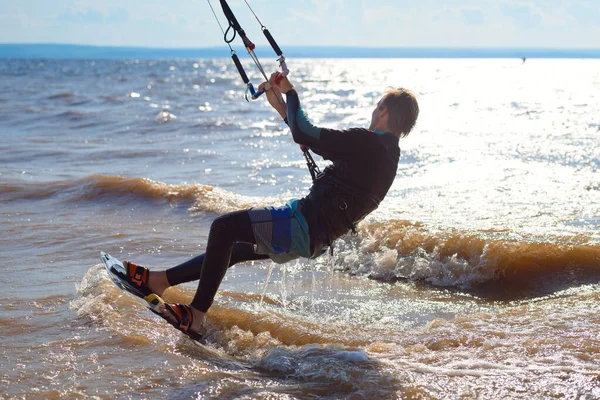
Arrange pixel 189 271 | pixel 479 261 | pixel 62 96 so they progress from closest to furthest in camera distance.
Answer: pixel 189 271
pixel 479 261
pixel 62 96

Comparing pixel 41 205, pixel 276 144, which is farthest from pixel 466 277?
pixel 276 144

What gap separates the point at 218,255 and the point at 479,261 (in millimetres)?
3682

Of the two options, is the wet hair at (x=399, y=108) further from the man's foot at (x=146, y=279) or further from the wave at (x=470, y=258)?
the wave at (x=470, y=258)

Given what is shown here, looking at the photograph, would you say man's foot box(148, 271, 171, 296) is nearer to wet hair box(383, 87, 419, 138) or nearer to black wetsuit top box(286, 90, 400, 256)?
black wetsuit top box(286, 90, 400, 256)

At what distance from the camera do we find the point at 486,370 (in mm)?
4715

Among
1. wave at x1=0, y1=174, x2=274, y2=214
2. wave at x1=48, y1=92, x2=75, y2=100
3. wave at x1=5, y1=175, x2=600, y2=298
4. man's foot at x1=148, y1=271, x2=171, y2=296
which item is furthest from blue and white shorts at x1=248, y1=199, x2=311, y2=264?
wave at x1=48, y1=92, x2=75, y2=100

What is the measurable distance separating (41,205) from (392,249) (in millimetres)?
5763

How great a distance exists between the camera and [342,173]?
485 cm

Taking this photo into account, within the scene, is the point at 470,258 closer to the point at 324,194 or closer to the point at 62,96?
the point at 324,194

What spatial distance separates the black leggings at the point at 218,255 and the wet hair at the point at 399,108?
1.17m

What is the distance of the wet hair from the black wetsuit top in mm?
86

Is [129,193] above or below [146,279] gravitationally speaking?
below

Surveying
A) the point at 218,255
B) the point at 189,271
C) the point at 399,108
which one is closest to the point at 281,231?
the point at 218,255

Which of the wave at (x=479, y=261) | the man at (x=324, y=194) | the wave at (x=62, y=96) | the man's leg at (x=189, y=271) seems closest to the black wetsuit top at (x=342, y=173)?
the man at (x=324, y=194)
